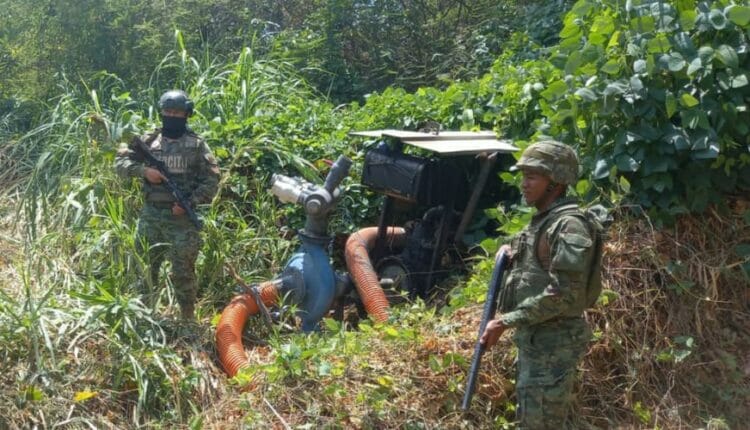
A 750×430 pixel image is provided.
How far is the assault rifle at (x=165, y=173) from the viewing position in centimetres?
602

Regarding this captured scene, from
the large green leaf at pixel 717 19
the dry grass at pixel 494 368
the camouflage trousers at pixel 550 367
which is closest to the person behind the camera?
the camouflage trousers at pixel 550 367

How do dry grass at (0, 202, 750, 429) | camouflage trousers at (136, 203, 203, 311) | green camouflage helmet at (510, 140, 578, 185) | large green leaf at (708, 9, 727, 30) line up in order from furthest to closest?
camouflage trousers at (136, 203, 203, 311) → large green leaf at (708, 9, 727, 30) → dry grass at (0, 202, 750, 429) → green camouflage helmet at (510, 140, 578, 185)

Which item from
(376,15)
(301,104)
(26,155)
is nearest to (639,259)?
(301,104)

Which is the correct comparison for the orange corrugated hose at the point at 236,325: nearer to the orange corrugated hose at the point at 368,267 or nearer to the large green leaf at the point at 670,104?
the orange corrugated hose at the point at 368,267

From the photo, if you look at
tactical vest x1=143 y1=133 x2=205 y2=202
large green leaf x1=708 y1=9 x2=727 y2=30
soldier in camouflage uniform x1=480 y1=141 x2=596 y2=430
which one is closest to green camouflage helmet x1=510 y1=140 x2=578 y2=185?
soldier in camouflage uniform x1=480 y1=141 x2=596 y2=430

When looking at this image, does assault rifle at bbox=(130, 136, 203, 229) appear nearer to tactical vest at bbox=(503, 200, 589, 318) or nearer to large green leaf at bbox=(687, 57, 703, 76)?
tactical vest at bbox=(503, 200, 589, 318)

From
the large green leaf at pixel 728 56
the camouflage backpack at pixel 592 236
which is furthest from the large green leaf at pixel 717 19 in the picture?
the camouflage backpack at pixel 592 236

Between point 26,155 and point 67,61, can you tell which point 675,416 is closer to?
point 26,155

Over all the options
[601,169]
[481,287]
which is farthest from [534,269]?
[601,169]

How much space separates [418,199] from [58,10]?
225 inches

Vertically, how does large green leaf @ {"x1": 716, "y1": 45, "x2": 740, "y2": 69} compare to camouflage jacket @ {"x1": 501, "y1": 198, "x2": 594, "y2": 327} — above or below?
above

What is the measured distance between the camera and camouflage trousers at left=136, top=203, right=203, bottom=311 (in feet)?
20.0

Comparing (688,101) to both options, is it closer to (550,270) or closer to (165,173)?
(550,270)

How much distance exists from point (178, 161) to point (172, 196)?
9.2 inches
